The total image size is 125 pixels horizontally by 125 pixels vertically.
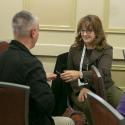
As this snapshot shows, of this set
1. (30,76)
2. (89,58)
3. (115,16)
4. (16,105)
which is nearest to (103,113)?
(16,105)

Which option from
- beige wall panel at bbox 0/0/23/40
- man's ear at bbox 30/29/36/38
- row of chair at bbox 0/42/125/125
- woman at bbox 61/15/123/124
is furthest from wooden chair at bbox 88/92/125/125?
beige wall panel at bbox 0/0/23/40

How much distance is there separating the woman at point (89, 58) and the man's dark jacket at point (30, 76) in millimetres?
1082

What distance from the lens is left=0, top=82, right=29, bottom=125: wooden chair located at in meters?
1.79

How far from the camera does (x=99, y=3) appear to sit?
402cm

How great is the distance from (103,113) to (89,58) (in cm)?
187

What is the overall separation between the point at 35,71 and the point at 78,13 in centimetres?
215

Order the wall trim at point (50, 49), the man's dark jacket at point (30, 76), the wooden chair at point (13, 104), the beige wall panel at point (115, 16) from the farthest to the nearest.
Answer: the wall trim at point (50, 49), the beige wall panel at point (115, 16), the man's dark jacket at point (30, 76), the wooden chair at point (13, 104)

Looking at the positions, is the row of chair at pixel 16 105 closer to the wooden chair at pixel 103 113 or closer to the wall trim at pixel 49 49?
the wooden chair at pixel 103 113

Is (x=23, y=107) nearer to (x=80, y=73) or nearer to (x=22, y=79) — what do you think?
(x=22, y=79)

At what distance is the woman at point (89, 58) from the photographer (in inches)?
128

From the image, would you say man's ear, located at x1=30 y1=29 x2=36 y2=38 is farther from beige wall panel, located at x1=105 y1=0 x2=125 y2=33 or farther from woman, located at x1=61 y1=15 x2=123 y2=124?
beige wall panel, located at x1=105 y1=0 x2=125 y2=33

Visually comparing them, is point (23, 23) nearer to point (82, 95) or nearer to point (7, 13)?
point (82, 95)

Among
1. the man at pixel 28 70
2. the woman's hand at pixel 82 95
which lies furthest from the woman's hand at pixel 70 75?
the man at pixel 28 70

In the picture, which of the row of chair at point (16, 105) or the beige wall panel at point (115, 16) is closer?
the row of chair at point (16, 105)
